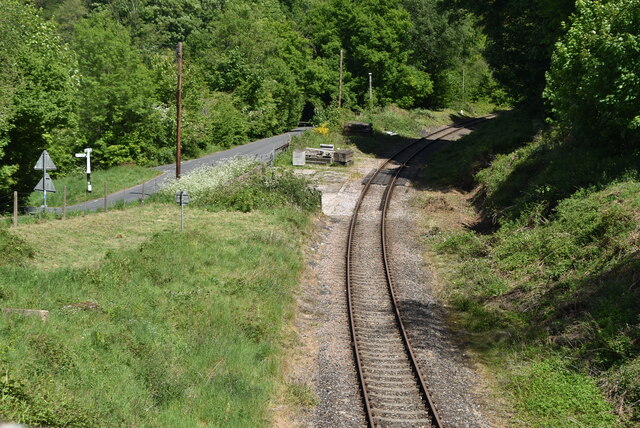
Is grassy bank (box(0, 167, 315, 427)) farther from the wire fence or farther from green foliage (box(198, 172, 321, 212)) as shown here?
the wire fence

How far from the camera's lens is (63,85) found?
3609cm

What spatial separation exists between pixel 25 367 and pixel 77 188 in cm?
3211

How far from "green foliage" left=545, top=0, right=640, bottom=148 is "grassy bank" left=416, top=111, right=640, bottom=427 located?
3.57ft

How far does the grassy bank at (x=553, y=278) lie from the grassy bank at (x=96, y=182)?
21262 mm

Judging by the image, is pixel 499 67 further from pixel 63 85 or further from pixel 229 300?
pixel 229 300

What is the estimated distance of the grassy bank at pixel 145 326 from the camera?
9359mm

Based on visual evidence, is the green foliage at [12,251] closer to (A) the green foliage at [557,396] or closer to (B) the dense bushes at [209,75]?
Answer: (A) the green foliage at [557,396]

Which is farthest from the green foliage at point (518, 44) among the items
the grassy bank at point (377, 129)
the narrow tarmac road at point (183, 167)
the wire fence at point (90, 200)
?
the narrow tarmac road at point (183, 167)

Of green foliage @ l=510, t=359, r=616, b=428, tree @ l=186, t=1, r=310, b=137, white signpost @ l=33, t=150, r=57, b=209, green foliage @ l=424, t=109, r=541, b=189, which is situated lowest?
green foliage @ l=510, t=359, r=616, b=428

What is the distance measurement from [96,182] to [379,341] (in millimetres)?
30975

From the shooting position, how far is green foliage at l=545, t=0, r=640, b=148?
19.1 m

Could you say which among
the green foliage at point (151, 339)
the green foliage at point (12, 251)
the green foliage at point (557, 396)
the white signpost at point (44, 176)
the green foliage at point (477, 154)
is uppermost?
the green foliage at point (477, 154)

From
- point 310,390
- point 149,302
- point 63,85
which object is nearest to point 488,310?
point 310,390

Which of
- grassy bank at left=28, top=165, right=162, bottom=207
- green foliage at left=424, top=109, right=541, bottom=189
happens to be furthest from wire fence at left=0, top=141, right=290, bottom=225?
green foliage at left=424, top=109, right=541, bottom=189
